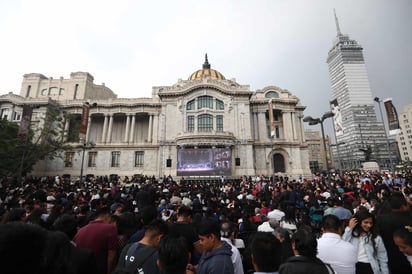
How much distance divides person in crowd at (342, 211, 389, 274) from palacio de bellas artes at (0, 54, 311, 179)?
2717 centimetres

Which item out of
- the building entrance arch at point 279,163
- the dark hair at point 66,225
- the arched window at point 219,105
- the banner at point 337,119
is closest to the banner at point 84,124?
the dark hair at point 66,225

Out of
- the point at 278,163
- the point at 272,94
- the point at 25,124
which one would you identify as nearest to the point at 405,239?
the point at 25,124

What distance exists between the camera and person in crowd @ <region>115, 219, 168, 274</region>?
2838 mm

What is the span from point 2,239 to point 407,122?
119 metres

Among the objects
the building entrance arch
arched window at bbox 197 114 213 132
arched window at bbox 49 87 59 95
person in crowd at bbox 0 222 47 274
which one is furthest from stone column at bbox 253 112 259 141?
arched window at bbox 49 87 59 95

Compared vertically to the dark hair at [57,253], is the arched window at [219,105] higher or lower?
higher

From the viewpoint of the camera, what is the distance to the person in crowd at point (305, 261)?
7.75 ft

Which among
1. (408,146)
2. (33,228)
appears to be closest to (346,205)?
(33,228)

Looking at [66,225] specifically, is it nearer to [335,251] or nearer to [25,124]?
[335,251]

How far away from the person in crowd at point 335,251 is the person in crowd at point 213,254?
63.9 inches

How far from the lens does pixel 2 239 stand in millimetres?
1344

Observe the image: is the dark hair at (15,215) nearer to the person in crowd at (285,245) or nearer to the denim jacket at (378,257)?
the person in crowd at (285,245)

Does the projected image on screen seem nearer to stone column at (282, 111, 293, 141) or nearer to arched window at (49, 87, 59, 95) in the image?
stone column at (282, 111, 293, 141)

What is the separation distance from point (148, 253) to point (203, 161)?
2827 cm
